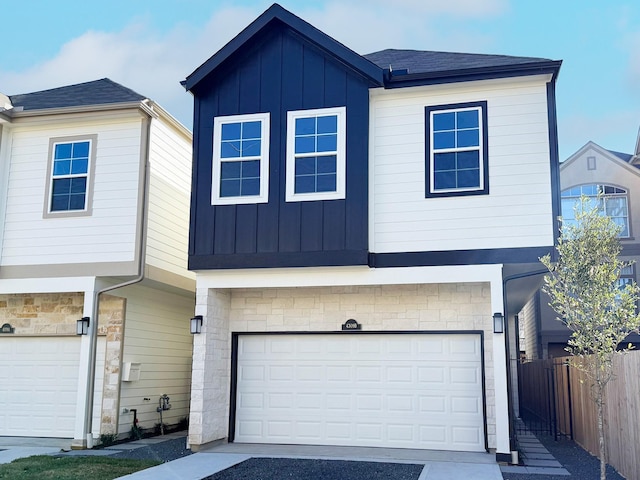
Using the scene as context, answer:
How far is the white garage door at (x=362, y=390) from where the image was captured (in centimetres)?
1104

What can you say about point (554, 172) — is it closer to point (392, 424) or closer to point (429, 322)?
point (429, 322)

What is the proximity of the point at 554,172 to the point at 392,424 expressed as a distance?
195 inches

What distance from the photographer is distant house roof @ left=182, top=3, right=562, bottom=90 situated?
10484 millimetres

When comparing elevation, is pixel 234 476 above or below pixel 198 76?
below

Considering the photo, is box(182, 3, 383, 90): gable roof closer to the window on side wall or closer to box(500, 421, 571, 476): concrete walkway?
the window on side wall

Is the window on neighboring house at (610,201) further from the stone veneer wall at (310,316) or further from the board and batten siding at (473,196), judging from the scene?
the board and batten siding at (473,196)

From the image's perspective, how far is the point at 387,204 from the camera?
10852mm

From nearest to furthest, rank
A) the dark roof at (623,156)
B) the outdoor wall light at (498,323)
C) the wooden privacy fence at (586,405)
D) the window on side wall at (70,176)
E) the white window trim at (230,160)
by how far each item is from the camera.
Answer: the wooden privacy fence at (586,405), the outdoor wall light at (498,323), the white window trim at (230,160), the window on side wall at (70,176), the dark roof at (623,156)

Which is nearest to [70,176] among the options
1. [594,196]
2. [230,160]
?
[230,160]

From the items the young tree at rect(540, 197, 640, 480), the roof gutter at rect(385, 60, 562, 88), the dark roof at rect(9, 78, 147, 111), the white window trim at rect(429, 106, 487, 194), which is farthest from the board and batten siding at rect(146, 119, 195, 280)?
the young tree at rect(540, 197, 640, 480)

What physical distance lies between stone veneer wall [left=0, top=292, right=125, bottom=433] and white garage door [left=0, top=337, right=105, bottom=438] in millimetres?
189

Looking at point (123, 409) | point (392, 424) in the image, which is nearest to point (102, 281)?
point (123, 409)

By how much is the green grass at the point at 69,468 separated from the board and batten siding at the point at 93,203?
3503mm

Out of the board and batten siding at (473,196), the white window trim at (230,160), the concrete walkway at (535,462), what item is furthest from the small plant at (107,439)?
the concrete walkway at (535,462)
